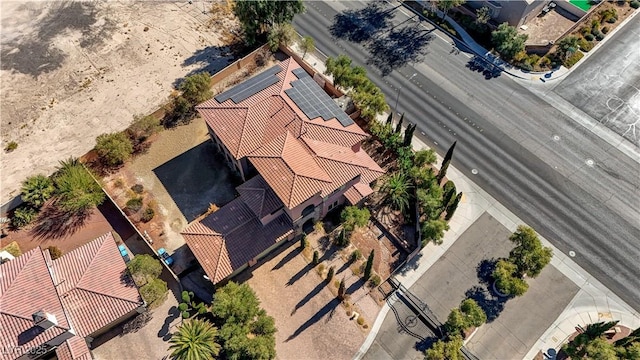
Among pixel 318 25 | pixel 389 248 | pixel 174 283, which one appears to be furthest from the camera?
pixel 318 25

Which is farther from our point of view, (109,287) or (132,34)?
(132,34)

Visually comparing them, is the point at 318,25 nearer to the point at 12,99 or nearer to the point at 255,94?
the point at 255,94

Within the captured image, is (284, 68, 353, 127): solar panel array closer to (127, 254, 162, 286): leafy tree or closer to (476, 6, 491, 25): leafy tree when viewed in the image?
(127, 254, 162, 286): leafy tree

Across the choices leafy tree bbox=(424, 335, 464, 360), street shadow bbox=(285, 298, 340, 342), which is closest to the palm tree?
street shadow bbox=(285, 298, 340, 342)

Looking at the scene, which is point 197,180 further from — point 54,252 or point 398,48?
point 398,48

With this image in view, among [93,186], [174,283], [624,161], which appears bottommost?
[624,161]

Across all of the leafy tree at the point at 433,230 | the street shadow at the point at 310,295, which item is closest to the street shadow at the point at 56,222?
the street shadow at the point at 310,295

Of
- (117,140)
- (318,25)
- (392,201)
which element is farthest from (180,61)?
(392,201)

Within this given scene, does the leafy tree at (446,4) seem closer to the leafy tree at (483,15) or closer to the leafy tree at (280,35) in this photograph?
the leafy tree at (483,15)
